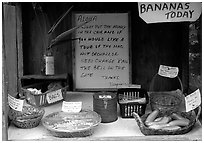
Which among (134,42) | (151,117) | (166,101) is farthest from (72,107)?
(134,42)

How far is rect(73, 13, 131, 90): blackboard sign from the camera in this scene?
1.42m

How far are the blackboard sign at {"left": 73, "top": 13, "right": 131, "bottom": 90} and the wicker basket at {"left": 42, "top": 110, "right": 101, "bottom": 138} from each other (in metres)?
0.36

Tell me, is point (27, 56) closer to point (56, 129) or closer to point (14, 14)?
point (14, 14)

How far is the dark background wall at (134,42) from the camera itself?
1.43 metres

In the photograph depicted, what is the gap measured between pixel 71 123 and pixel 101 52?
51 centimetres

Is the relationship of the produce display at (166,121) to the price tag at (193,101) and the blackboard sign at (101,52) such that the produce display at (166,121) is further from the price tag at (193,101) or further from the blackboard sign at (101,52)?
the blackboard sign at (101,52)

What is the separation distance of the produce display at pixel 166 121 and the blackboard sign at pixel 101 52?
0.42 m

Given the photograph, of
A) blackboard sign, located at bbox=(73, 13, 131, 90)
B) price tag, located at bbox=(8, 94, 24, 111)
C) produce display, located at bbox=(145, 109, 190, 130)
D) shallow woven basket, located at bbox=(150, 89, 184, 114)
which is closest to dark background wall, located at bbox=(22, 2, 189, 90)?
blackboard sign, located at bbox=(73, 13, 131, 90)

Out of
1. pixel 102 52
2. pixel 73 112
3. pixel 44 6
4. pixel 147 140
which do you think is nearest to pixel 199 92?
pixel 147 140

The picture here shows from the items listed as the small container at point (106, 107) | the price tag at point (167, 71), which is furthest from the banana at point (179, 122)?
the price tag at point (167, 71)

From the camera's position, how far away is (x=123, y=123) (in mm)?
1083

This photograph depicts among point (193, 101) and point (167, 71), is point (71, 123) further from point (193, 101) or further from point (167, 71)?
point (167, 71)

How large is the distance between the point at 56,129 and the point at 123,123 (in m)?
0.27

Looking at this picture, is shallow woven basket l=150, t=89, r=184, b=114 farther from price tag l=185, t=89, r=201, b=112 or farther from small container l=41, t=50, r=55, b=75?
small container l=41, t=50, r=55, b=75
